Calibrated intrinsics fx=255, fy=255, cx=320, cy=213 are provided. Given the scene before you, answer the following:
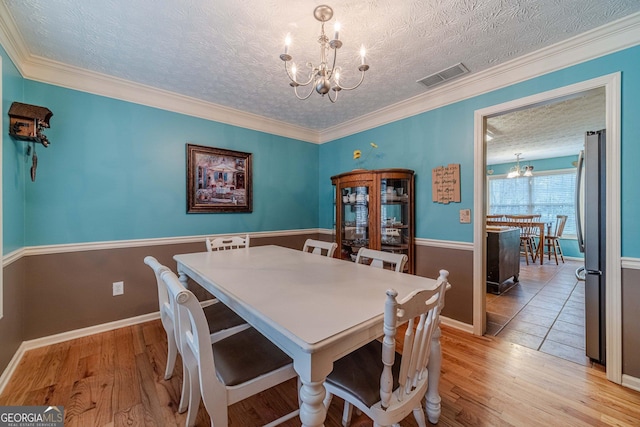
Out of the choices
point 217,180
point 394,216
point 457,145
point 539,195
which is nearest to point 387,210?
point 394,216

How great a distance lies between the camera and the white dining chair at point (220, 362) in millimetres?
969

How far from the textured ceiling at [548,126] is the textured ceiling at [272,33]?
705mm

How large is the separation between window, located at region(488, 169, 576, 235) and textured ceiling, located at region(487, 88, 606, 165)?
65 cm

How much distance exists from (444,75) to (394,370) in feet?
7.98

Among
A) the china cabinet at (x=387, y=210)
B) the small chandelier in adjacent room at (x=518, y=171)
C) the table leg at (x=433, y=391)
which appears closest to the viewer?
the table leg at (x=433, y=391)

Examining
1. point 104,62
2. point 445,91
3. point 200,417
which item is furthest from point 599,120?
point 104,62

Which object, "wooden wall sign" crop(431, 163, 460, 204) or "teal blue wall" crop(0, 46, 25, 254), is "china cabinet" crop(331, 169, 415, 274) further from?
"teal blue wall" crop(0, 46, 25, 254)

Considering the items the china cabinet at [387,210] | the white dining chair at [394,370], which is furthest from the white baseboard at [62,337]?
the china cabinet at [387,210]

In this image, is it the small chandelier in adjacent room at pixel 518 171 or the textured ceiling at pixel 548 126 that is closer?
the textured ceiling at pixel 548 126

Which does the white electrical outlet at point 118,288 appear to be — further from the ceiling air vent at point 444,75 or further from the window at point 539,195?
the window at point 539,195

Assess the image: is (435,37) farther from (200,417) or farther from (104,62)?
(200,417)

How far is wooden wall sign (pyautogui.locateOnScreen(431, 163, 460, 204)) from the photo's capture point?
8.32 ft

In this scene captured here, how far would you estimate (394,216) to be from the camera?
115 inches

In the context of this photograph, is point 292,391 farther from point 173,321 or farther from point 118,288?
point 118,288
